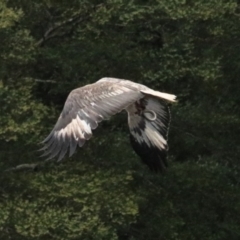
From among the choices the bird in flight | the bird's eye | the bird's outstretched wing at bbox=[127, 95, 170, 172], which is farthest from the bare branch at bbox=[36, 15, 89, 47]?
the bird in flight

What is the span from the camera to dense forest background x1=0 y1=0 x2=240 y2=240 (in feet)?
50.8

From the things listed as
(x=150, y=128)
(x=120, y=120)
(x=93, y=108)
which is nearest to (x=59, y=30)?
(x=120, y=120)

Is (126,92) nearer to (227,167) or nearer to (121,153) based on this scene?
(121,153)

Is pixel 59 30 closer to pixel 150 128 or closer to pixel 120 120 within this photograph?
pixel 120 120

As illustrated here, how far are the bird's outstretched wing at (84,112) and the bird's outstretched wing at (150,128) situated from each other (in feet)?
2.12

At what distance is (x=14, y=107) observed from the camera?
15.5 meters

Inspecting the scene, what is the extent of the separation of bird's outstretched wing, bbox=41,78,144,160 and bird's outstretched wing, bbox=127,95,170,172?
2.12 ft

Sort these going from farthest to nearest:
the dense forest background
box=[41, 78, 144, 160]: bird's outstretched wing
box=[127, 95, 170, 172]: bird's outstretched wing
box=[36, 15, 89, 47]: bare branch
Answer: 1. box=[36, 15, 89, 47]: bare branch
2. the dense forest background
3. box=[127, 95, 170, 172]: bird's outstretched wing
4. box=[41, 78, 144, 160]: bird's outstretched wing

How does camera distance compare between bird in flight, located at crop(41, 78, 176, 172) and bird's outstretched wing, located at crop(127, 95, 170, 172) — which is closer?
bird in flight, located at crop(41, 78, 176, 172)

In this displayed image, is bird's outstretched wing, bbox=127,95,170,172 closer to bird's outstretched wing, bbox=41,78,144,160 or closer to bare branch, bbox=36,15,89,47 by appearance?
bird's outstretched wing, bbox=41,78,144,160

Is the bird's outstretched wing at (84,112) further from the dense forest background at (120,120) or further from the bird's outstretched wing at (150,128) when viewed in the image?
the dense forest background at (120,120)

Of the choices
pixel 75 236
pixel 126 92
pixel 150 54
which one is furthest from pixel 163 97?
pixel 150 54

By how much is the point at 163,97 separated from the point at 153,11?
6.27m

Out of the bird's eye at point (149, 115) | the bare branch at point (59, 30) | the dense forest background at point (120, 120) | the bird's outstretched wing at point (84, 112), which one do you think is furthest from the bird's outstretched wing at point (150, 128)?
the bare branch at point (59, 30)
